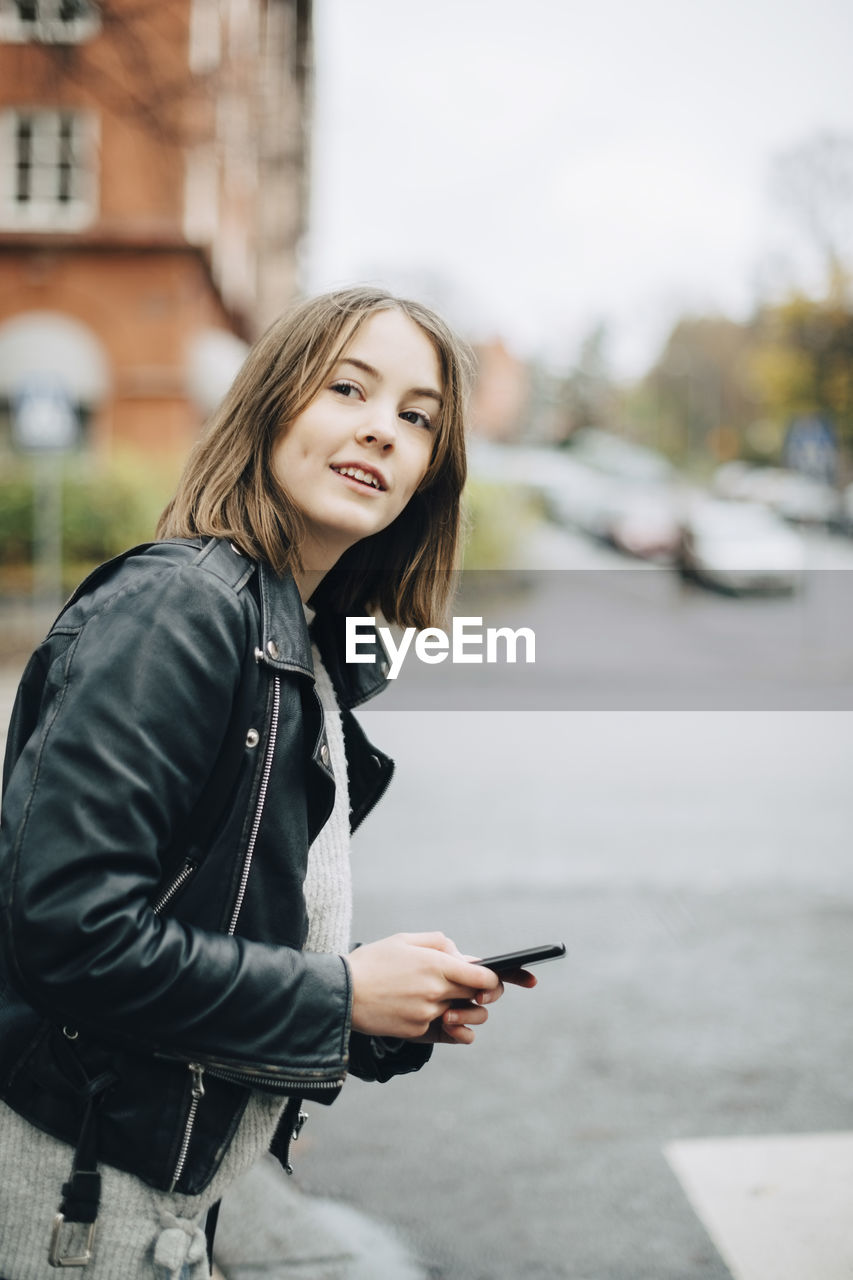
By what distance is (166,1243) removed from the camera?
4.50 feet

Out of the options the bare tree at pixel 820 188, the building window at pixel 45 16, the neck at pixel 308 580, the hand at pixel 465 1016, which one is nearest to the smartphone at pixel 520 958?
the hand at pixel 465 1016

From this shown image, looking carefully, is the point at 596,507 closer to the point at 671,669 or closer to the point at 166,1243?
the point at 671,669

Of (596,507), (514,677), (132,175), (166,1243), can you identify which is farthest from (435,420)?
(596,507)

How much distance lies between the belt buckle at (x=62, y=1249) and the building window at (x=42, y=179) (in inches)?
822

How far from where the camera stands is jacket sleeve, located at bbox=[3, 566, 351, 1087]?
46.9 inches

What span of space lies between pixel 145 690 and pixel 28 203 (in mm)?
21520

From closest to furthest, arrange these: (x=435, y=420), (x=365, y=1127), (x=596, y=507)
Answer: (x=435, y=420), (x=365, y=1127), (x=596, y=507)

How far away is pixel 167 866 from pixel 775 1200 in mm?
2382

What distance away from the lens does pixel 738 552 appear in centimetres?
2373

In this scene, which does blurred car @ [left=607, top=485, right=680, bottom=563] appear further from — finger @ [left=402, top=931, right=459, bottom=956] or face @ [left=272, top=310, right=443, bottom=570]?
finger @ [left=402, top=931, right=459, bottom=956]

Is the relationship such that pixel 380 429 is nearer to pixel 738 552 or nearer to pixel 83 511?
pixel 83 511

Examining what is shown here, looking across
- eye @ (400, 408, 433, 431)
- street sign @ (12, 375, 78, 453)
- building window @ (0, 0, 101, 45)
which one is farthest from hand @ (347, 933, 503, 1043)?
street sign @ (12, 375, 78, 453)

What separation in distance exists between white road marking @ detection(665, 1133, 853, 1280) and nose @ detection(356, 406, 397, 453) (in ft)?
7.11

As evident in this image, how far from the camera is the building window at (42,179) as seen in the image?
66.2 ft
